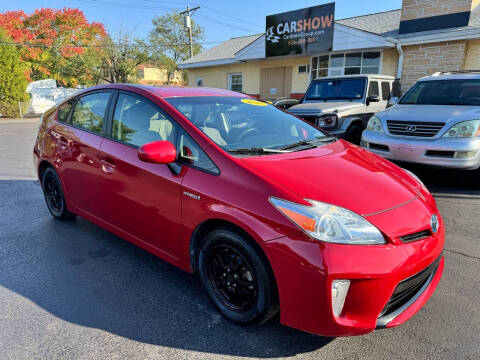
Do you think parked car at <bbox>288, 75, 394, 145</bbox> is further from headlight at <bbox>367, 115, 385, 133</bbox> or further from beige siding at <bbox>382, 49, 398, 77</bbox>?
beige siding at <bbox>382, 49, 398, 77</bbox>

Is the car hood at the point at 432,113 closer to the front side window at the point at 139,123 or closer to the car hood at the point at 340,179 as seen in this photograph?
the car hood at the point at 340,179

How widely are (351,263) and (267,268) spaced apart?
1.60 ft

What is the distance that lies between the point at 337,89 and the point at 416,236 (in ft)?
22.1

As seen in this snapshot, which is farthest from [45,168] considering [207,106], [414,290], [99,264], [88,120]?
[414,290]

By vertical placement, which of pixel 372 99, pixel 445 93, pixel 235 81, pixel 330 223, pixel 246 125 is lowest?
pixel 330 223

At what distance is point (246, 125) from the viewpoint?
9.76ft

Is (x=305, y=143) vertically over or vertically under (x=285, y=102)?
under

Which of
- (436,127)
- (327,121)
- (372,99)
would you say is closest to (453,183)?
(436,127)

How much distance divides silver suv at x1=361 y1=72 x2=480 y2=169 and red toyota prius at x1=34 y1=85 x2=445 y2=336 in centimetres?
259

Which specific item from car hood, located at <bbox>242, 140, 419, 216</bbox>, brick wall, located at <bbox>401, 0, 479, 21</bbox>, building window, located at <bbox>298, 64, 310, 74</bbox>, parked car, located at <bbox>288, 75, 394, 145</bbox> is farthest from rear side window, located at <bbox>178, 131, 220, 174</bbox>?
building window, located at <bbox>298, 64, 310, 74</bbox>

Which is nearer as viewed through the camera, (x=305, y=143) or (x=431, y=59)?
(x=305, y=143)

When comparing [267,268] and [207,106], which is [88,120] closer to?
[207,106]

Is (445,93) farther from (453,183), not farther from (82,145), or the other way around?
(82,145)

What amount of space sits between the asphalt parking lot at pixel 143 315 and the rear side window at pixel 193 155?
104 centimetres
